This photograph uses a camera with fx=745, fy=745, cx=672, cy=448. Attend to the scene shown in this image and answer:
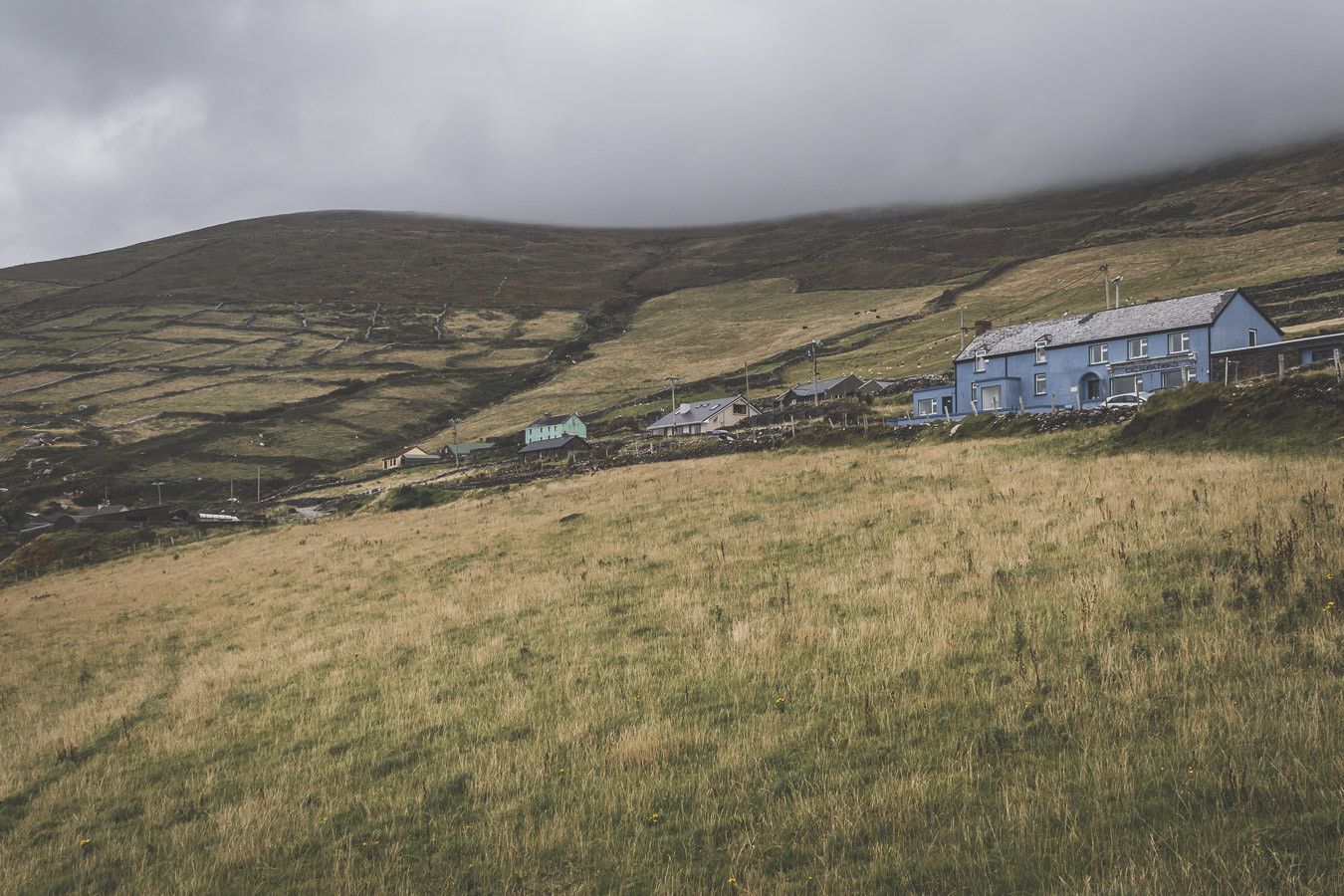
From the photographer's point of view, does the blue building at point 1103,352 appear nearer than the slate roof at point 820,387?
Yes

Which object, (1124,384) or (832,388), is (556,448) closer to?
(832,388)

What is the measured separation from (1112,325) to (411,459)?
96123mm

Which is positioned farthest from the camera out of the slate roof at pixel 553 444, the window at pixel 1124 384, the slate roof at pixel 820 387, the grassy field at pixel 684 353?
the grassy field at pixel 684 353

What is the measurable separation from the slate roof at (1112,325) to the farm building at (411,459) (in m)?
81.5

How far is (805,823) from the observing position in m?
5.93

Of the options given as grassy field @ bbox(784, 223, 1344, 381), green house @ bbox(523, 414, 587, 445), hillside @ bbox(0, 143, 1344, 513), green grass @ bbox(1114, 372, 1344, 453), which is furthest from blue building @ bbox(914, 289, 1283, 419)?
green house @ bbox(523, 414, 587, 445)

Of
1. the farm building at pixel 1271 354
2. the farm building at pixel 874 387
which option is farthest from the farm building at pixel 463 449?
the farm building at pixel 1271 354

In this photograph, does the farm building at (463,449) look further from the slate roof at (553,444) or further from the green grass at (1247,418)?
the green grass at (1247,418)

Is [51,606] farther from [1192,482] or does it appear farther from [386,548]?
[1192,482]

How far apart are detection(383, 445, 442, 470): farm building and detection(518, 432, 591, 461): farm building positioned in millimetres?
19841

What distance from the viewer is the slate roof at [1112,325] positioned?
190ft

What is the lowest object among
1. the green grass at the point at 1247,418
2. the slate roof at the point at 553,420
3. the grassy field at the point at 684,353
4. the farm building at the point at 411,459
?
the farm building at the point at 411,459

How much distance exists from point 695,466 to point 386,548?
58.1 ft

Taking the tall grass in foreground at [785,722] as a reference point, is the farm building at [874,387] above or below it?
above
